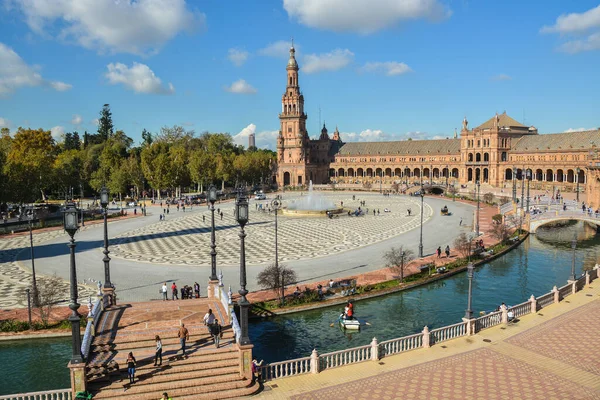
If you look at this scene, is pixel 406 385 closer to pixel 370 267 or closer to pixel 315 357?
pixel 315 357

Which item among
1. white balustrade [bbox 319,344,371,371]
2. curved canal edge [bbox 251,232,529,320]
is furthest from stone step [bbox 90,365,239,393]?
curved canal edge [bbox 251,232,529,320]

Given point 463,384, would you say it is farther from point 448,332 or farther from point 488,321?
point 488,321

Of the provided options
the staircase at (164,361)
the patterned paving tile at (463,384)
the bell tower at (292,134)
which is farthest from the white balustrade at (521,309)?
the bell tower at (292,134)

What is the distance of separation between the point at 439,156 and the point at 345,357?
11487cm

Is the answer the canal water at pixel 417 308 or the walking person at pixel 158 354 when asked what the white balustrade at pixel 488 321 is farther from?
the walking person at pixel 158 354

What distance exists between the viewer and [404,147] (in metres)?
134

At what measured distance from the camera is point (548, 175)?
10531cm

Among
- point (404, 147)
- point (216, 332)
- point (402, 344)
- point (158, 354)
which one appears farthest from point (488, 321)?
point (404, 147)

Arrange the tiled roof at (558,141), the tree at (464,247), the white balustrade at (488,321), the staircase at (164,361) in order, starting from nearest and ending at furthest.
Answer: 1. the staircase at (164,361)
2. the white balustrade at (488,321)
3. the tree at (464,247)
4. the tiled roof at (558,141)

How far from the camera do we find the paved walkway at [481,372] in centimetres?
1543

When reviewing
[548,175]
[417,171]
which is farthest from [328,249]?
[417,171]

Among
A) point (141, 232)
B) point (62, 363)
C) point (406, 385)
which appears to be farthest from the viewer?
point (141, 232)

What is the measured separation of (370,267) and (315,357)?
746 inches

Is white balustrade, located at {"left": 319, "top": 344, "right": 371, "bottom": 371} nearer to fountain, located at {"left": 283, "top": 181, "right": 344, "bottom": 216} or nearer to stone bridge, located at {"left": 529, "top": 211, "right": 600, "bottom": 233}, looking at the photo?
stone bridge, located at {"left": 529, "top": 211, "right": 600, "bottom": 233}
